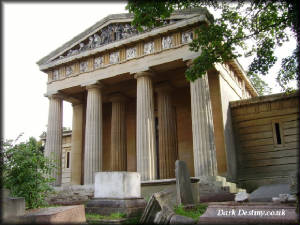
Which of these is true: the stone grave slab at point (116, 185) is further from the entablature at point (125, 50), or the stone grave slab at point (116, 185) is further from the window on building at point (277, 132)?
the window on building at point (277, 132)

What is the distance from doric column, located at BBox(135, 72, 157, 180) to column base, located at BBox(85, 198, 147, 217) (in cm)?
734

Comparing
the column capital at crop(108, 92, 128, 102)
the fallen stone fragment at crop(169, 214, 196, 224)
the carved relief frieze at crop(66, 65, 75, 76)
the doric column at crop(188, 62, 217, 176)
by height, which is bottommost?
the fallen stone fragment at crop(169, 214, 196, 224)

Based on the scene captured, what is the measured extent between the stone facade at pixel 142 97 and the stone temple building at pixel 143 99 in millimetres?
54

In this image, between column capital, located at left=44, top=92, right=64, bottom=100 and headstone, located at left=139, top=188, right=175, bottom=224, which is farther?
column capital, located at left=44, top=92, right=64, bottom=100

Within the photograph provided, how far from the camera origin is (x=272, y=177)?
15992 millimetres

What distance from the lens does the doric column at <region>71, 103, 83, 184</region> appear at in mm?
21406

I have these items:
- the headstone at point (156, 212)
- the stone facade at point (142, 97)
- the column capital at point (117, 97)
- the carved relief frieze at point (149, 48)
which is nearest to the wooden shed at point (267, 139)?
the stone facade at point (142, 97)

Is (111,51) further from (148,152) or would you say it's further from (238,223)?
(238,223)

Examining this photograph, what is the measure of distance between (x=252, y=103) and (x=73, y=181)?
13.7m

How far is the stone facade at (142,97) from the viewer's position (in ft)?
51.7

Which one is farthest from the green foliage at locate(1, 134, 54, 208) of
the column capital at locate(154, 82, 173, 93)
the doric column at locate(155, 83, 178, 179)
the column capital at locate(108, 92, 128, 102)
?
the column capital at locate(108, 92, 128, 102)

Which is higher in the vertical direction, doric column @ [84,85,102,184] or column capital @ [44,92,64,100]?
column capital @ [44,92,64,100]

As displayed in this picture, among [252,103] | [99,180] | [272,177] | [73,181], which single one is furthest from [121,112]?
→ [99,180]

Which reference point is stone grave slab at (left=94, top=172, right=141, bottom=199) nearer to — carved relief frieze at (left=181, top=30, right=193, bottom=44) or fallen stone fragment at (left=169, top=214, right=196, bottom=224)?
fallen stone fragment at (left=169, top=214, right=196, bottom=224)
